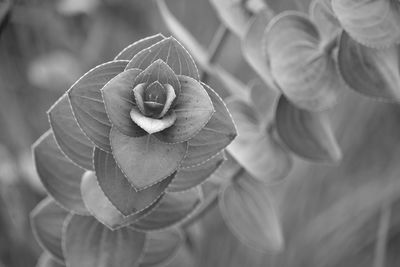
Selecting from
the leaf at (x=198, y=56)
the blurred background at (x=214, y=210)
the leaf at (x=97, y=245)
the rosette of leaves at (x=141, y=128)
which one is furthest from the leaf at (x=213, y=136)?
the blurred background at (x=214, y=210)

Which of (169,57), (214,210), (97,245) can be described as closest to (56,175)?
(97,245)

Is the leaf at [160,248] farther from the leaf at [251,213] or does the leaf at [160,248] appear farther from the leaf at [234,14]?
the leaf at [234,14]

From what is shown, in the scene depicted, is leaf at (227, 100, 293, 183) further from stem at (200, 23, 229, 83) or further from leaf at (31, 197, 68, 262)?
leaf at (31, 197, 68, 262)

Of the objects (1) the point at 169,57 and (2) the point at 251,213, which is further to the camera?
(2) the point at 251,213

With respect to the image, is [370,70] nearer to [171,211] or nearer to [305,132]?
[305,132]

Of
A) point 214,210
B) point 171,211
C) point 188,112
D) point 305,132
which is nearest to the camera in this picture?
point 188,112

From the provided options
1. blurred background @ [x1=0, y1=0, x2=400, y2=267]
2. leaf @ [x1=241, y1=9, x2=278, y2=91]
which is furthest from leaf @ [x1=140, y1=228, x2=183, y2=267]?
blurred background @ [x1=0, y1=0, x2=400, y2=267]
